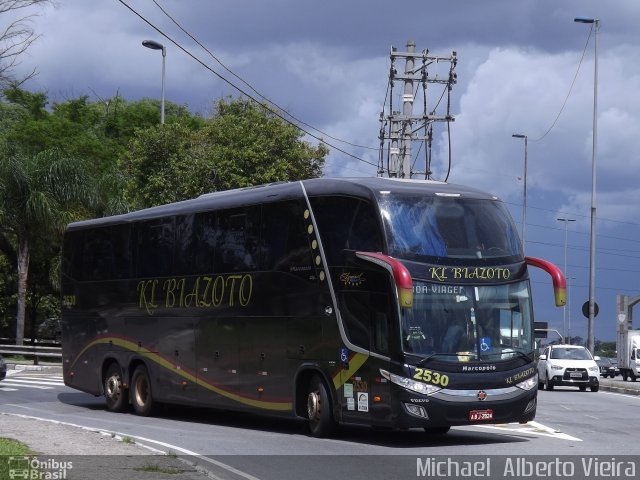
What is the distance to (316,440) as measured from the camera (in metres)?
17.9

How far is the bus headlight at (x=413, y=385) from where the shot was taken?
1648cm

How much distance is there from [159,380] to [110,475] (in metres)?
10.6

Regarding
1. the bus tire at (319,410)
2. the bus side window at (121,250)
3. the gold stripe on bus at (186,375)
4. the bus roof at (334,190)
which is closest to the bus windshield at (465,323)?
the bus roof at (334,190)

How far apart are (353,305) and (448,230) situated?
1859 millimetres

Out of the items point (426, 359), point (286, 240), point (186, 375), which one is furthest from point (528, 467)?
point (186, 375)

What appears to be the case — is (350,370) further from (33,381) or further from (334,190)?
(33,381)

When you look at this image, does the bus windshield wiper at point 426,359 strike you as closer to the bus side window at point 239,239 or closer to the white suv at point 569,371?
the bus side window at point 239,239

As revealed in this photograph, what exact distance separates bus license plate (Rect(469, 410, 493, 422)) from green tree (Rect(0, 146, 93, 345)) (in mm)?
27806

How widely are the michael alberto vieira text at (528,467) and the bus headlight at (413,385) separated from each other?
153cm

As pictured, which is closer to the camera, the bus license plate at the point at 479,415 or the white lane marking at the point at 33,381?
the bus license plate at the point at 479,415

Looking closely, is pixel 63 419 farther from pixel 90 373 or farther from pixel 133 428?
pixel 90 373

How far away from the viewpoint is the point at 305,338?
1842 cm

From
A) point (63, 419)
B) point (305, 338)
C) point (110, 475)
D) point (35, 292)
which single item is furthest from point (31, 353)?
point (110, 475)

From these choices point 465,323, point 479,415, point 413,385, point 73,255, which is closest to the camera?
point 413,385
